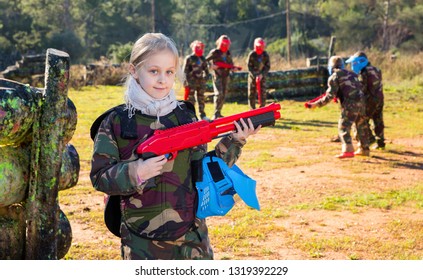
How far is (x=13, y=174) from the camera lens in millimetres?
3594

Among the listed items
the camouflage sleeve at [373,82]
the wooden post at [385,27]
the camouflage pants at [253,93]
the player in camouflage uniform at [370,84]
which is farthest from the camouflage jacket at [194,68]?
the wooden post at [385,27]

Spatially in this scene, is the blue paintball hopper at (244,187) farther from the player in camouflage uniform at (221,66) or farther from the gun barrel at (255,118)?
the player in camouflage uniform at (221,66)

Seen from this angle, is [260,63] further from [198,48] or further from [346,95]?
[346,95]

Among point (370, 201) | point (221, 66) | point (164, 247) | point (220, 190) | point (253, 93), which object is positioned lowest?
point (370, 201)

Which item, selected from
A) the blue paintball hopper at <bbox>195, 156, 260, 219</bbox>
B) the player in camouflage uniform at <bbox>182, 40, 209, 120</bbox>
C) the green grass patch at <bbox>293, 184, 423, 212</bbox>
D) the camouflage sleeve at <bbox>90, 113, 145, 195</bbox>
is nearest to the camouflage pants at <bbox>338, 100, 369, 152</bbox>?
the green grass patch at <bbox>293, 184, 423, 212</bbox>

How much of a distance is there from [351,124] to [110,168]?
28.6 feet

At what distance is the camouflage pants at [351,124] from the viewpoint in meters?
11.5

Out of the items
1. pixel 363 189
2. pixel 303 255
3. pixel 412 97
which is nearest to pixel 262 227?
pixel 303 255

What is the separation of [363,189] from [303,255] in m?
3.08

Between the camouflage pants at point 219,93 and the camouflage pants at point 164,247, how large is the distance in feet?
42.2

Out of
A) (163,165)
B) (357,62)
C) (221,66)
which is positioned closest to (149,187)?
(163,165)

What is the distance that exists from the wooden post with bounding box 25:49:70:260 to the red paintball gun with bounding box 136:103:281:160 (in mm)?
476

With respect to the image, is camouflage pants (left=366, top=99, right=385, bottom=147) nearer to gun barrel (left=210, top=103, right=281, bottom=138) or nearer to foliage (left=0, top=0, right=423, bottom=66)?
gun barrel (left=210, top=103, right=281, bottom=138)

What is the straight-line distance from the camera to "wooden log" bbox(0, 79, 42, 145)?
3.39 metres
